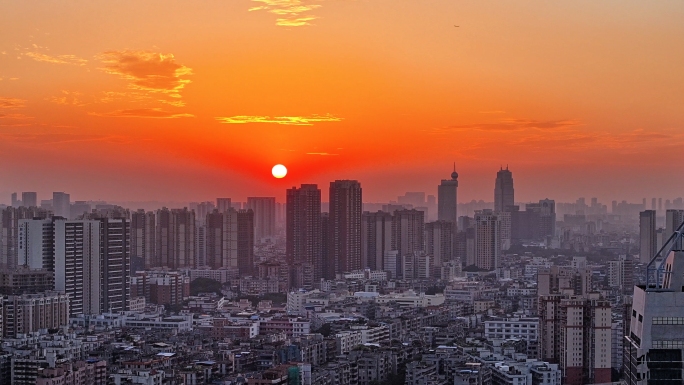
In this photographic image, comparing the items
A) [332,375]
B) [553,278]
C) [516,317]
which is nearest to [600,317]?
[332,375]

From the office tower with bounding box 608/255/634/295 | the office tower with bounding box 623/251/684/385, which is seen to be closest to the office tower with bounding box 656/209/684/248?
the office tower with bounding box 608/255/634/295

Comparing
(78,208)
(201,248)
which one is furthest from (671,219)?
(78,208)

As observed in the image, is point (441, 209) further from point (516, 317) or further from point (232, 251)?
point (516, 317)

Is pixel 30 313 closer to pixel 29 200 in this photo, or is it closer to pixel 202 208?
pixel 29 200

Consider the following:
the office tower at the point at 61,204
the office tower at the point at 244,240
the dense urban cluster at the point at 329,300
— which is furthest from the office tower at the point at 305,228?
the office tower at the point at 61,204

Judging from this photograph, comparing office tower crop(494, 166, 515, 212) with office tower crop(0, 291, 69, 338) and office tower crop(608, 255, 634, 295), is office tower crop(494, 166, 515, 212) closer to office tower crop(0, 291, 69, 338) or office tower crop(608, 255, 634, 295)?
office tower crop(608, 255, 634, 295)

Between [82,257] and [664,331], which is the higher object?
[664,331]
